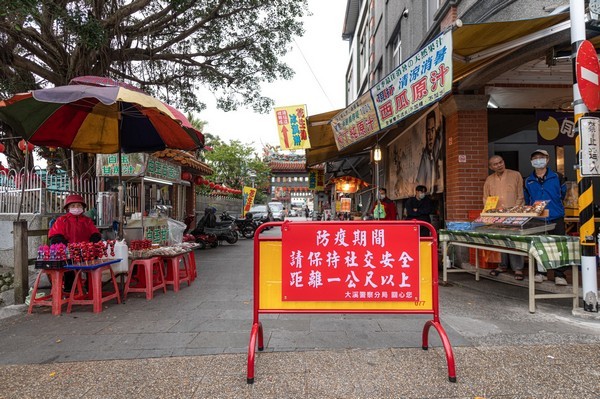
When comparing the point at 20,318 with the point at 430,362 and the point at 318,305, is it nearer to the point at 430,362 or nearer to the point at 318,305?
the point at 318,305

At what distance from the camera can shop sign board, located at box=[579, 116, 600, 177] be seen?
390cm

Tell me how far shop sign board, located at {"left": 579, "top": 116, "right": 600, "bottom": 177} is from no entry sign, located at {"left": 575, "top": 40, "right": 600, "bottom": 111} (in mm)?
182

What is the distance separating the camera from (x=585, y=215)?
402 centimetres

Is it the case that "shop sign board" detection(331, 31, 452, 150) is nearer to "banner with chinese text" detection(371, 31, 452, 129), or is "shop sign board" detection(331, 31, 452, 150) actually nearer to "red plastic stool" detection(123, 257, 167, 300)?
"banner with chinese text" detection(371, 31, 452, 129)

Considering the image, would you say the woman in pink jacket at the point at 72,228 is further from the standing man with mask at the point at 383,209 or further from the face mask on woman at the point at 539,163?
the face mask on woman at the point at 539,163

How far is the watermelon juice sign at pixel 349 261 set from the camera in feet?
9.33

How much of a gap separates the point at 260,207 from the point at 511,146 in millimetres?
15442

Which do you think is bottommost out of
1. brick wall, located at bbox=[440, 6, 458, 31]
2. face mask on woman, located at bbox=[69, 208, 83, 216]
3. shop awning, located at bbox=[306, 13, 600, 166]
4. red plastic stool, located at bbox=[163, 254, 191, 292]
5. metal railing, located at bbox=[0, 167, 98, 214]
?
red plastic stool, located at bbox=[163, 254, 191, 292]

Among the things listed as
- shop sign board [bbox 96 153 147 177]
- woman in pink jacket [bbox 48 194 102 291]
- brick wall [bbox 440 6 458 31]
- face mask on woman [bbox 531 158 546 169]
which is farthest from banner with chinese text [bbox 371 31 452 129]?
shop sign board [bbox 96 153 147 177]

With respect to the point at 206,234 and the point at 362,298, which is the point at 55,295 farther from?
the point at 206,234

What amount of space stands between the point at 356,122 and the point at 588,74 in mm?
4025

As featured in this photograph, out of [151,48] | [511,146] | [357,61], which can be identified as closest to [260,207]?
[357,61]

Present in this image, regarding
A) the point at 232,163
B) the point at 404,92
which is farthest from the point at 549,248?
the point at 232,163

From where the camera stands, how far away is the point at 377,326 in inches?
151
